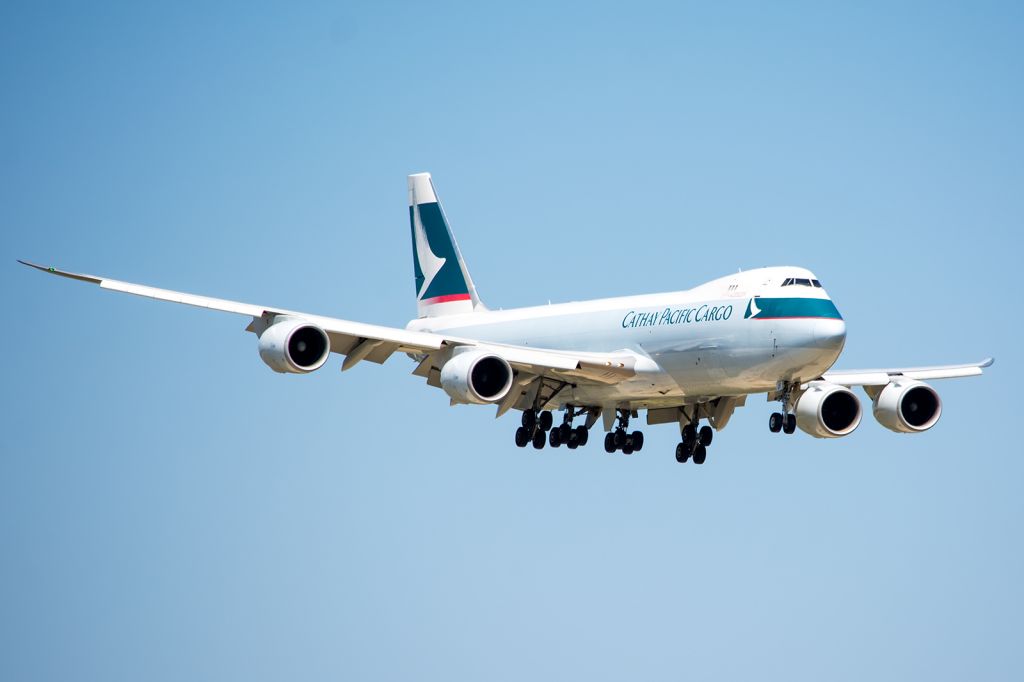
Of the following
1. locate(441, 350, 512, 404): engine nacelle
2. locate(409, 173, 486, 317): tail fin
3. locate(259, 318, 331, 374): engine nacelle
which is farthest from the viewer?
locate(409, 173, 486, 317): tail fin

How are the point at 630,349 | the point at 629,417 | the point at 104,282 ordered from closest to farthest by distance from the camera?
1. the point at 104,282
2. the point at 630,349
3. the point at 629,417

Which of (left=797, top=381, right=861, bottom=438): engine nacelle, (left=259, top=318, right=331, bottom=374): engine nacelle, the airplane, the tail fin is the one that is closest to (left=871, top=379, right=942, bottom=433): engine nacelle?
the airplane

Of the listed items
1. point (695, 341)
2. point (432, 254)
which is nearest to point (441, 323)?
point (432, 254)

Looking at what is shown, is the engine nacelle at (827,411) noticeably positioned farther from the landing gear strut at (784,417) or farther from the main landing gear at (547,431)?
the main landing gear at (547,431)

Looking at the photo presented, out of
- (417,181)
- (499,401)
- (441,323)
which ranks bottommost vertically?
(499,401)

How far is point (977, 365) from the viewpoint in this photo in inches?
2457

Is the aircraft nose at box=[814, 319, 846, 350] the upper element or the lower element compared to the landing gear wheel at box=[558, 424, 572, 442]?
upper

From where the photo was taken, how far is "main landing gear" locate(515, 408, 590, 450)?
2392 inches

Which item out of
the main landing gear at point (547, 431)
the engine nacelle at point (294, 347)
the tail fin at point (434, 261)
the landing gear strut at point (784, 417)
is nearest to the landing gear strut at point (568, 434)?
the main landing gear at point (547, 431)

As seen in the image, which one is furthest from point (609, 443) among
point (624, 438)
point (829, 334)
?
point (829, 334)

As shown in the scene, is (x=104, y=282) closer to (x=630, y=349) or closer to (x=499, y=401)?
(x=499, y=401)

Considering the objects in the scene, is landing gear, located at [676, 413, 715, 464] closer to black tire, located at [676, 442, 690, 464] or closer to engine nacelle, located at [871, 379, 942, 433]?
black tire, located at [676, 442, 690, 464]

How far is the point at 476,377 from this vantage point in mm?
53844

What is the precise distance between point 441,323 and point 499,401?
11740mm
